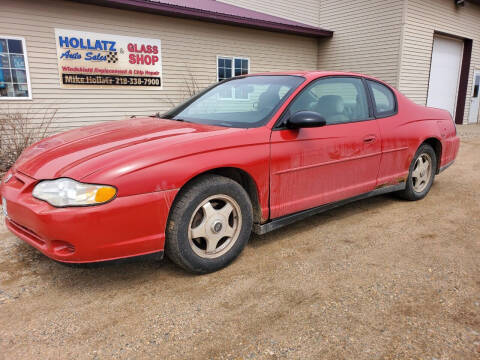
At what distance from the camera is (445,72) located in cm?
1448

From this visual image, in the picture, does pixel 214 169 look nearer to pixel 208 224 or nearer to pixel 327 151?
pixel 208 224

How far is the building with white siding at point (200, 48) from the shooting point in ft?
28.1

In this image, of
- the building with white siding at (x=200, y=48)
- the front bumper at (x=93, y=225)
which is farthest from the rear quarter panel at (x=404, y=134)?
the building with white siding at (x=200, y=48)

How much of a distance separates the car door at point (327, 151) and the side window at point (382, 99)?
15cm

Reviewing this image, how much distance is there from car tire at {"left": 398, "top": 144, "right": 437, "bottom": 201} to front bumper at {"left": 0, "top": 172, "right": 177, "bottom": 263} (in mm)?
3272

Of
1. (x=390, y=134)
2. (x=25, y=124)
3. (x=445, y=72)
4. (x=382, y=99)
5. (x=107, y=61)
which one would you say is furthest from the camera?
(x=445, y=72)

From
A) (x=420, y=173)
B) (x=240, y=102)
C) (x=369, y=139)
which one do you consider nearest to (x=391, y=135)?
(x=369, y=139)

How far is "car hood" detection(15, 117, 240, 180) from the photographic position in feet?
7.83

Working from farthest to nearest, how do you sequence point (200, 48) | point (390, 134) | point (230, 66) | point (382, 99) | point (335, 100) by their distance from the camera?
point (230, 66) < point (200, 48) < point (382, 99) < point (390, 134) < point (335, 100)

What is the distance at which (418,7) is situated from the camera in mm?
12305

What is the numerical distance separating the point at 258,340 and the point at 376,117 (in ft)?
9.01

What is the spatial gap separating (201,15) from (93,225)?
9.43 metres

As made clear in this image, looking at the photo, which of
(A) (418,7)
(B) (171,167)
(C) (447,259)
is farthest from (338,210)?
(A) (418,7)

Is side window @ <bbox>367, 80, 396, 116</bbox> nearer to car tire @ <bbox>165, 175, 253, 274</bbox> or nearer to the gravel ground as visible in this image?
the gravel ground
